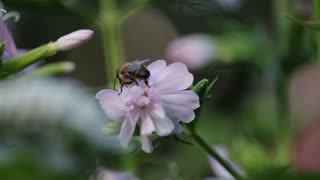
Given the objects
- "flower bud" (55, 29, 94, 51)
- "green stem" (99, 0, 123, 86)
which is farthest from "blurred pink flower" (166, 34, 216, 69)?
"flower bud" (55, 29, 94, 51)

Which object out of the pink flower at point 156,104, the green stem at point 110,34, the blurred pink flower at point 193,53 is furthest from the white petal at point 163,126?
the blurred pink flower at point 193,53

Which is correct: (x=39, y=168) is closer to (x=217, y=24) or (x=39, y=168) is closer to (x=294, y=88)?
(x=217, y=24)

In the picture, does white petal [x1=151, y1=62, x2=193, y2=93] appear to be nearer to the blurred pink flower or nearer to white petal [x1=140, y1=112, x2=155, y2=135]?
white petal [x1=140, y1=112, x2=155, y2=135]

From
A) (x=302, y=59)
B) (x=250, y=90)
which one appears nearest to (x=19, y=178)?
(x=302, y=59)

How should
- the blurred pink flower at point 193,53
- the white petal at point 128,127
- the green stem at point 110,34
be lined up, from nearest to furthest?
the white petal at point 128,127 → the green stem at point 110,34 → the blurred pink flower at point 193,53

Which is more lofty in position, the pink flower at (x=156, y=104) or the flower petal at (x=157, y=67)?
the flower petal at (x=157, y=67)

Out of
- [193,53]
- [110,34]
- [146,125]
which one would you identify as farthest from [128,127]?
[193,53]

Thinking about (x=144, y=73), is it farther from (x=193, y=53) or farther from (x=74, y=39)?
(x=193, y=53)

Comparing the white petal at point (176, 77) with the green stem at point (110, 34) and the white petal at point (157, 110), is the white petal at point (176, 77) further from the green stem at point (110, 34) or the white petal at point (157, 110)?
the green stem at point (110, 34)
